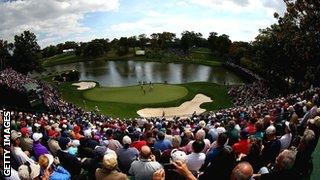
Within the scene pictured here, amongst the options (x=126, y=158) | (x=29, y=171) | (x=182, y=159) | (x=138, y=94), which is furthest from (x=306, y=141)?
(x=138, y=94)

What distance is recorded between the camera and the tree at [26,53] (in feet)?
334

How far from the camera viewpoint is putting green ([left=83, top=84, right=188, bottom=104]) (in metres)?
53.2

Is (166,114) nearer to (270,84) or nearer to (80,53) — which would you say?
(270,84)

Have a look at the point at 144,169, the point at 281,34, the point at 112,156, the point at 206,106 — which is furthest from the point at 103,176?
the point at 206,106

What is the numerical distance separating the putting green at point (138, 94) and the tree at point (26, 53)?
43.3 metres

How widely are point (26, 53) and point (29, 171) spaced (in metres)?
100.0

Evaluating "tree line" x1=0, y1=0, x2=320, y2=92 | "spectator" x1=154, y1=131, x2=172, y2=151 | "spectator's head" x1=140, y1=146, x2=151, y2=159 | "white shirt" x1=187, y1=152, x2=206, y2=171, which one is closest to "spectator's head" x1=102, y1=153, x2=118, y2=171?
"spectator's head" x1=140, y1=146, x2=151, y2=159

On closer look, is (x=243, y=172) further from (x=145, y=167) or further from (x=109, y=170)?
(x=145, y=167)

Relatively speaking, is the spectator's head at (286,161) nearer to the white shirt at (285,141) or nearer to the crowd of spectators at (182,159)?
the crowd of spectators at (182,159)

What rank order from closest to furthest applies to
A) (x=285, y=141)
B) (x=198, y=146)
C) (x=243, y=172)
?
(x=243, y=172) < (x=198, y=146) < (x=285, y=141)

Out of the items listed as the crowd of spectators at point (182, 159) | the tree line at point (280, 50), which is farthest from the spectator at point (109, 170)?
the tree line at point (280, 50)

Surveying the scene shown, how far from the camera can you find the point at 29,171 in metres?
8.38

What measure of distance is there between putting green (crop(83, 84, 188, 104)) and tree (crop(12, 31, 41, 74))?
142 feet

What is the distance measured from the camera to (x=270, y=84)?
216 ft
